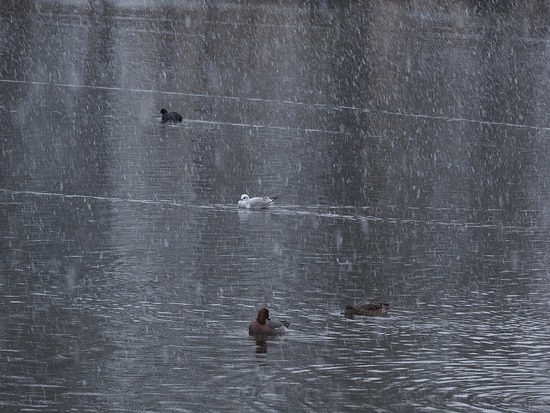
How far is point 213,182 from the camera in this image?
28391 millimetres

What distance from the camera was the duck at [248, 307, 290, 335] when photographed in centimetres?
1681

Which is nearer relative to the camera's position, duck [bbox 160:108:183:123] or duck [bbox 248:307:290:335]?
duck [bbox 248:307:290:335]

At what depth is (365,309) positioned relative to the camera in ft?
59.0

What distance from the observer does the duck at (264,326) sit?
16.8 m

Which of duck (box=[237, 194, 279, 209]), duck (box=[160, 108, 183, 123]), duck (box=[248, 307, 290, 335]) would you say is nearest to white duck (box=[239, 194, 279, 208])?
duck (box=[237, 194, 279, 209])

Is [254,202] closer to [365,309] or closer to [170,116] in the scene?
[365,309]

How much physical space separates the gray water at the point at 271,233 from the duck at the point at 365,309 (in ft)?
0.45

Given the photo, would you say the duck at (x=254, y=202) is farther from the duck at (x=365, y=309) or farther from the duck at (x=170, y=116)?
the duck at (x=170, y=116)

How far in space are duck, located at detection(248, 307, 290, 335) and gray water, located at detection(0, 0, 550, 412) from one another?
0.12m

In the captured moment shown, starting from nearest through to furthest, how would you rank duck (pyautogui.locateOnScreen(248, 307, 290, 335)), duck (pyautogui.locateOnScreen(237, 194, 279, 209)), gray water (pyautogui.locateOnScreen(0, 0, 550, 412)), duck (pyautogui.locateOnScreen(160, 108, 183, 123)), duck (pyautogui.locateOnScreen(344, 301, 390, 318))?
gray water (pyautogui.locateOnScreen(0, 0, 550, 412))
duck (pyautogui.locateOnScreen(248, 307, 290, 335))
duck (pyautogui.locateOnScreen(344, 301, 390, 318))
duck (pyautogui.locateOnScreen(237, 194, 279, 209))
duck (pyautogui.locateOnScreen(160, 108, 183, 123))

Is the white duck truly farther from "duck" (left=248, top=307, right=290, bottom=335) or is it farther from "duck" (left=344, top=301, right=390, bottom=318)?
"duck" (left=248, top=307, right=290, bottom=335)

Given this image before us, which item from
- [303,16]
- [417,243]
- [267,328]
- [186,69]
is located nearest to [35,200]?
[417,243]

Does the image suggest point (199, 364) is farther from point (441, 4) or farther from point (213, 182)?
point (441, 4)

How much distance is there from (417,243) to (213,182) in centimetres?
631
